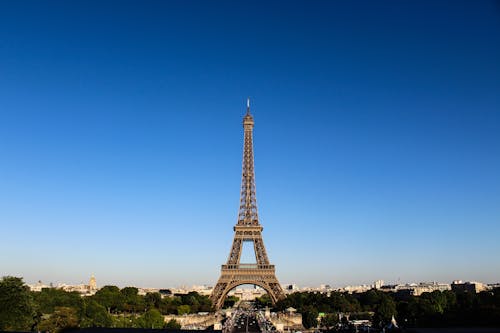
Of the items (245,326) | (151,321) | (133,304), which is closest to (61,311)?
(151,321)

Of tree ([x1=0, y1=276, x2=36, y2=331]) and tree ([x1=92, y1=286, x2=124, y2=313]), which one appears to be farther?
tree ([x1=92, y1=286, x2=124, y2=313])

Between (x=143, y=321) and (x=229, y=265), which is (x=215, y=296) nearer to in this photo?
(x=229, y=265)

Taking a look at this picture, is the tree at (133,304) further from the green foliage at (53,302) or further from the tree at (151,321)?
the tree at (151,321)

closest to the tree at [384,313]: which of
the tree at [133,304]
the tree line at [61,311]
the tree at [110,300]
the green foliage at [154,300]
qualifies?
the tree line at [61,311]

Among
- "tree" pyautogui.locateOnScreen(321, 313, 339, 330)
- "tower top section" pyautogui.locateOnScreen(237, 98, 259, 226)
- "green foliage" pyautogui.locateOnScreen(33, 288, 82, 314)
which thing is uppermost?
"tower top section" pyautogui.locateOnScreen(237, 98, 259, 226)

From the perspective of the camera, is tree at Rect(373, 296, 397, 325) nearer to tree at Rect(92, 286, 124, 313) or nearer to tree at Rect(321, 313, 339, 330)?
tree at Rect(321, 313, 339, 330)

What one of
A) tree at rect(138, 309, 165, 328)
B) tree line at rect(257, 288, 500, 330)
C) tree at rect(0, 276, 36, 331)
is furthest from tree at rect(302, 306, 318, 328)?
tree at rect(0, 276, 36, 331)

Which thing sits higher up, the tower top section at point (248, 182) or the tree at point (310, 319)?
the tower top section at point (248, 182)

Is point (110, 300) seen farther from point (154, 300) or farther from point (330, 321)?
point (330, 321)
